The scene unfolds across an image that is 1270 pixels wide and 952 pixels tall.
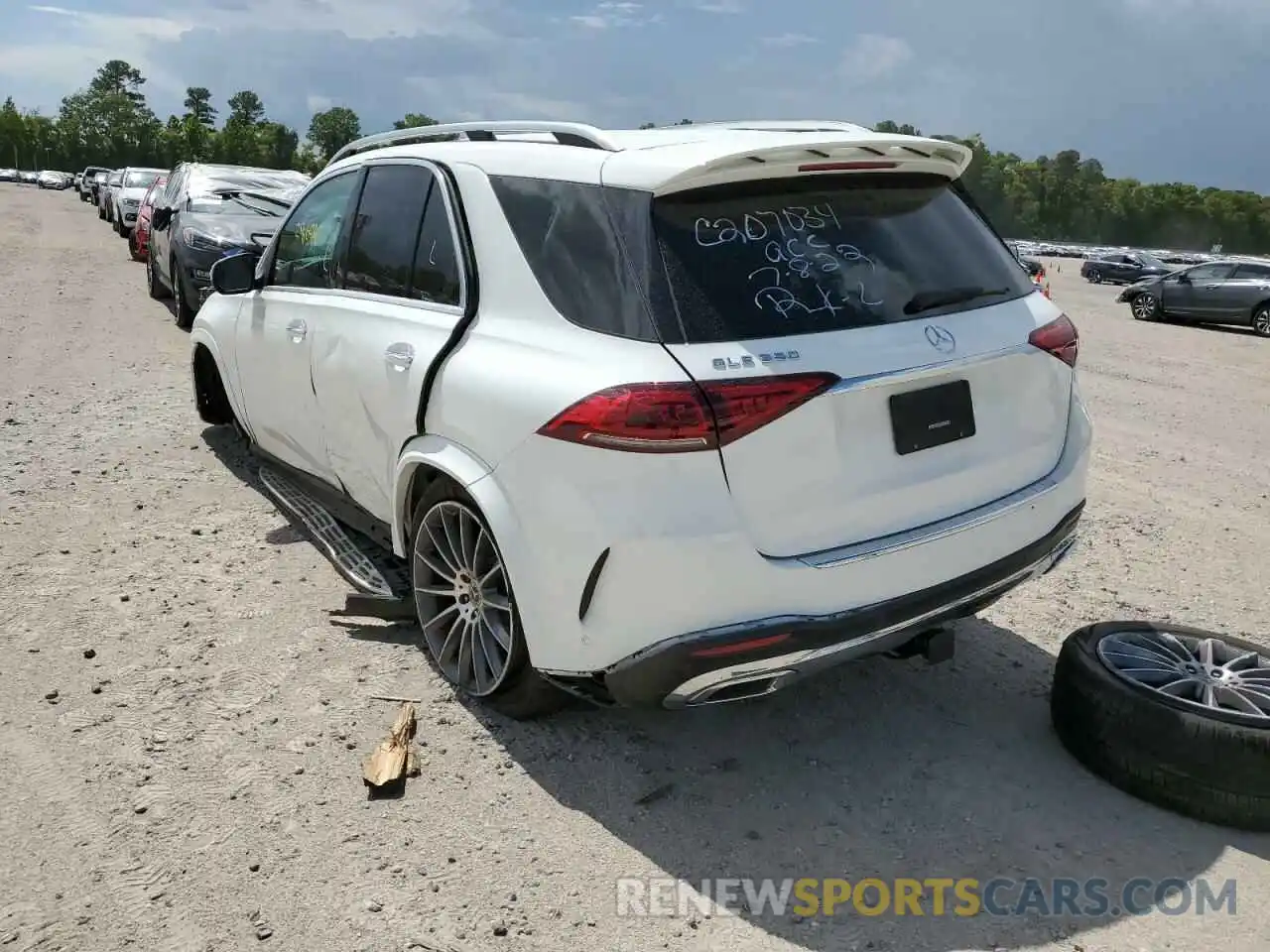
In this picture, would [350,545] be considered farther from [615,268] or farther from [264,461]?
[615,268]

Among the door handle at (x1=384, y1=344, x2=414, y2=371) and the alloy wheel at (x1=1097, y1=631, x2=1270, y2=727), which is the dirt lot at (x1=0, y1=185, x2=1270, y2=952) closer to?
the alloy wheel at (x1=1097, y1=631, x2=1270, y2=727)

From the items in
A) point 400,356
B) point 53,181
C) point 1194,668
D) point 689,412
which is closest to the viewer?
point 689,412

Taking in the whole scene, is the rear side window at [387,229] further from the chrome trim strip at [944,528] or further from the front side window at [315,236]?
the chrome trim strip at [944,528]

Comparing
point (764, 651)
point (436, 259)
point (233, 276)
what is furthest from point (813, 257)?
point (233, 276)

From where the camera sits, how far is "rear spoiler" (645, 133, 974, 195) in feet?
9.43

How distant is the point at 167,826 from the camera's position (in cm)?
302

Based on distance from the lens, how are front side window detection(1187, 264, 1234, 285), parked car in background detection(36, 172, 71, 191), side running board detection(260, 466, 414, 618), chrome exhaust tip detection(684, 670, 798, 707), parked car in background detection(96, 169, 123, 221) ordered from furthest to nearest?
parked car in background detection(36, 172, 71, 191), parked car in background detection(96, 169, 123, 221), front side window detection(1187, 264, 1234, 285), side running board detection(260, 466, 414, 618), chrome exhaust tip detection(684, 670, 798, 707)

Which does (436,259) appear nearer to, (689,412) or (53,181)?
(689,412)

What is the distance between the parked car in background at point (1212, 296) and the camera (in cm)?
1988

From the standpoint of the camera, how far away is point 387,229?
4094mm

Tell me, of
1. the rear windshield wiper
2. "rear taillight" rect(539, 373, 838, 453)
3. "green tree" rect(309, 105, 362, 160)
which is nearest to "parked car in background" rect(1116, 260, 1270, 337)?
the rear windshield wiper

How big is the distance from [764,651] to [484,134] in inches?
88.8

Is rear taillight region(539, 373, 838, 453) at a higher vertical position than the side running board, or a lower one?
higher

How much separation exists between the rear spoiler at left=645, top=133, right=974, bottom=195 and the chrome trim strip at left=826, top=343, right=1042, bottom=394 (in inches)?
25.9
